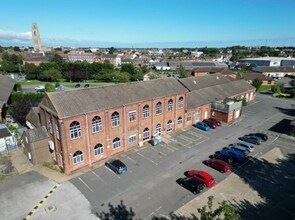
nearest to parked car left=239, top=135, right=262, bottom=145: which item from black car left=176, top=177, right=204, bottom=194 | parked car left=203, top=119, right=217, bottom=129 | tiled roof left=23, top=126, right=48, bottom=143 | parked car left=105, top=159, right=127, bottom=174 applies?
parked car left=203, top=119, right=217, bottom=129

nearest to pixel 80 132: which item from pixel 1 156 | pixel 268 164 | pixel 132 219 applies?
pixel 132 219

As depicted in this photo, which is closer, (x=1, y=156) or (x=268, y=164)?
(x=268, y=164)

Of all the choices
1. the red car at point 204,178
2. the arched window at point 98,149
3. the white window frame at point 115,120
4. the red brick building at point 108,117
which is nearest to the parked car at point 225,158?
the red car at point 204,178

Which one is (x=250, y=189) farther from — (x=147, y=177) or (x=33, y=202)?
(x=33, y=202)

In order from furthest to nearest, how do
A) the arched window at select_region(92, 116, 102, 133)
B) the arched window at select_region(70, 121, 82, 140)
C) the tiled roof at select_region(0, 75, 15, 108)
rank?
1. the tiled roof at select_region(0, 75, 15, 108)
2. the arched window at select_region(92, 116, 102, 133)
3. the arched window at select_region(70, 121, 82, 140)

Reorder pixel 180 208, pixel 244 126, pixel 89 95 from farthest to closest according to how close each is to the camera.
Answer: pixel 244 126, pixel 89 95, pixel 180 208

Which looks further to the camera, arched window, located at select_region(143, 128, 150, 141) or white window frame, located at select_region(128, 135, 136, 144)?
arched window, located at select_region(143, 128, 150, 141)

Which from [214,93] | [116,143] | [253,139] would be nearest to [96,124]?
[116,143]

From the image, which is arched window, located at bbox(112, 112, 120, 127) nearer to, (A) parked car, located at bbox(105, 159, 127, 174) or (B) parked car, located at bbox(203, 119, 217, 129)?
(A) parked car, located at bbox(105, 159, 127, 174)
